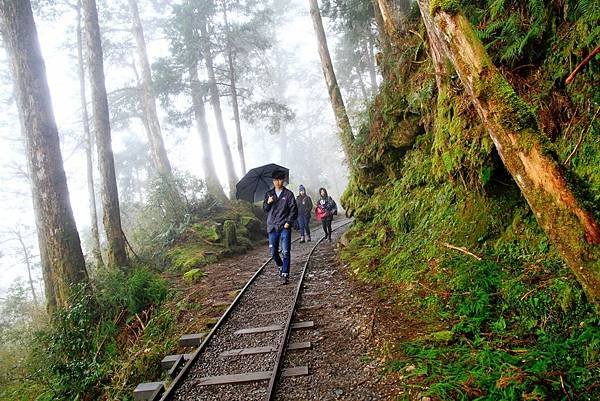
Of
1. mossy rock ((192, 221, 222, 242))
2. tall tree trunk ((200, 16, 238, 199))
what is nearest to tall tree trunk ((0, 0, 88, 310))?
mossy rock ((192, 221, 222, 242))

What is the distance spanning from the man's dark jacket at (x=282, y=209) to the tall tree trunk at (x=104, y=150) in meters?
4.18

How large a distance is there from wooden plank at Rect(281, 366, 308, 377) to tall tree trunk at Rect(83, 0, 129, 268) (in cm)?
638

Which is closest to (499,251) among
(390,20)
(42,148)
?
(390,20)

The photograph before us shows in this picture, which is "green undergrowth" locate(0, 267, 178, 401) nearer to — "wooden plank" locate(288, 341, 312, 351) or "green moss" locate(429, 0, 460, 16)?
"wooden plank" locate(288, 341, 312, 351)

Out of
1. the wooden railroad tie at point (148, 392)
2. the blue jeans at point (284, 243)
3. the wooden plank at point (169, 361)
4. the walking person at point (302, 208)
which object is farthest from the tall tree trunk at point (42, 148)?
the walking person at point (302, 208)

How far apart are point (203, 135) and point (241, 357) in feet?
55.7

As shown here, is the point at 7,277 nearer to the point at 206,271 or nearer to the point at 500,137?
the point at 206,271

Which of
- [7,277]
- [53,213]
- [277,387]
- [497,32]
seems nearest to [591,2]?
[497,32]

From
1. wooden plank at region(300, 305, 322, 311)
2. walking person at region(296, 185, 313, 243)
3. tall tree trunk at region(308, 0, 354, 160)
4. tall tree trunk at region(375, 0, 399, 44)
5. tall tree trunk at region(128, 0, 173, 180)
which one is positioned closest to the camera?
wooden plank at region(300, 305, 322, 311)

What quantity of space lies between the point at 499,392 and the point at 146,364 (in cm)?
436

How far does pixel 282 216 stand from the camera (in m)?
7.26

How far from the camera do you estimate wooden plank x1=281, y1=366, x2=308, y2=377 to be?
383 cm

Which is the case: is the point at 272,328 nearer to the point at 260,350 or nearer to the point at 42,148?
the point at 260,350

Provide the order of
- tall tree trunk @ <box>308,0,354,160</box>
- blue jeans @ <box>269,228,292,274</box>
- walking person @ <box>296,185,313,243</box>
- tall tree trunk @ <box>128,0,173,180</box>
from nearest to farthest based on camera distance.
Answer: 1. blue jeans @ <box>269,228,292,274</box>
2. tall tree trunk @ <box>308,0,354,160</box>
3. walking person @ <box>296,185,313,243</box>
4. tall tree trunk @ <box>128,0,173,180</box>
